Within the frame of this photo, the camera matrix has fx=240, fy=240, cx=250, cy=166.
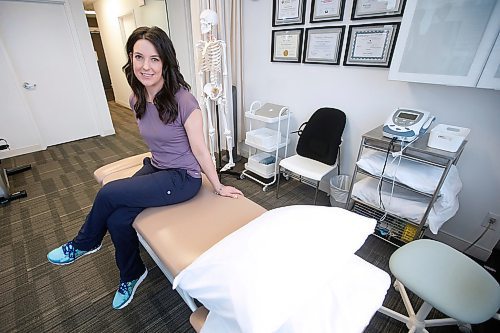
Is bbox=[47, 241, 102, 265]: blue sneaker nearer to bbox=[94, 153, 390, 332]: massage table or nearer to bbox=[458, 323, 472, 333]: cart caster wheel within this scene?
bbox=[94, 153, 390, 332]: massage table

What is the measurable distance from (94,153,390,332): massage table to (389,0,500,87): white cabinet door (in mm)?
1296

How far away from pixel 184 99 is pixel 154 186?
1.60 feet

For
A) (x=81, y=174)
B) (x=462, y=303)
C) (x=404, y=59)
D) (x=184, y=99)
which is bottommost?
(x=81, y=174)

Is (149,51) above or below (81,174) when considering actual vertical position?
above

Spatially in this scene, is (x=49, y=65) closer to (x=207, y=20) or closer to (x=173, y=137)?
(x=207, y=20)

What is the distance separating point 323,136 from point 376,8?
100 centimetres

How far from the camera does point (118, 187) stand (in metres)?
1.22

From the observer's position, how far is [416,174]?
1536 mm

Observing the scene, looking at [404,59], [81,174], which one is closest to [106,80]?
[81,174]

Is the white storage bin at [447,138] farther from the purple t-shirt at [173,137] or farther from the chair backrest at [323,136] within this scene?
the purple t-shirt at [173,137]

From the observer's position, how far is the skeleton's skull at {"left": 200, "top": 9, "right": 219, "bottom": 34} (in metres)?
2.18

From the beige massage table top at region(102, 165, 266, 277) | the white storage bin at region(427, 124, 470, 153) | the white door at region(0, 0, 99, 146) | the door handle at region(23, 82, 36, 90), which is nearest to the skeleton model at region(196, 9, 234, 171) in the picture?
the beige massage table top at region(102, 165, 266, 277)

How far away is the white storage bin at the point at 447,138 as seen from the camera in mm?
1338

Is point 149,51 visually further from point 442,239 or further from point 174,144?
point 442,239
